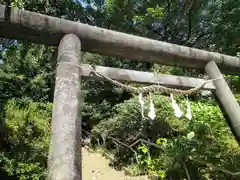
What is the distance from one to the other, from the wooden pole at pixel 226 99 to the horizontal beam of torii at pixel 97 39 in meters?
0.11

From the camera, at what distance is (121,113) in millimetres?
5949

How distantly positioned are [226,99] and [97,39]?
129 centimetres

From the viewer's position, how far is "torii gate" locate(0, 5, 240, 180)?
4.58 feet

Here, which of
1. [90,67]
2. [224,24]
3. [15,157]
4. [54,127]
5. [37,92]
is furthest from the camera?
[224,24]

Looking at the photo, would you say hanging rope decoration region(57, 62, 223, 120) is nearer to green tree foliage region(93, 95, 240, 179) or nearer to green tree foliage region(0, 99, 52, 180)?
green tree foliage region(93, 95, 240, 179)

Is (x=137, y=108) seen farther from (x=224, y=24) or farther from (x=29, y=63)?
(x=224, y=24)

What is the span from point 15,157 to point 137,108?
8.70ft

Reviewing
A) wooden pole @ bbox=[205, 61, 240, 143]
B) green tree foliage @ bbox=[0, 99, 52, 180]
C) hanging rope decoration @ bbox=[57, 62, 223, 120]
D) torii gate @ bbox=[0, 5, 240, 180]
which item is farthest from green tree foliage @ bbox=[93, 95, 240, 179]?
green tree foliage @ bbox=[0, 99, 52, 180]

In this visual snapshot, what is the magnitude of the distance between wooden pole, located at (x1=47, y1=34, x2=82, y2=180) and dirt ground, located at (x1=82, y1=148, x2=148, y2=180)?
4124 millimetres

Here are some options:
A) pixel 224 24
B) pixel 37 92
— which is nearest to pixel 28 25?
pixel 37 92

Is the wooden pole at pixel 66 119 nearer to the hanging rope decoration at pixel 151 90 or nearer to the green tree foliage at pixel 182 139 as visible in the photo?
the hanging rope decoration at pixel 151 90

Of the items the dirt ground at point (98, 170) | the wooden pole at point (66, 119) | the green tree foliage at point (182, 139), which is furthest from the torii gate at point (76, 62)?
the dirt ground at point (98, 170)

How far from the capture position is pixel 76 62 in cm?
179

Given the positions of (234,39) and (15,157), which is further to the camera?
(234,39)
